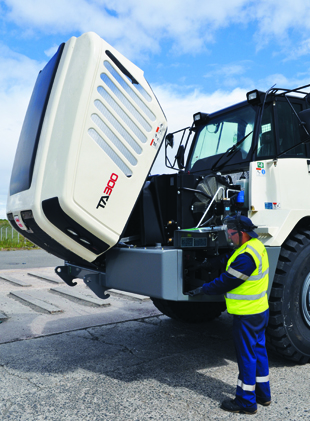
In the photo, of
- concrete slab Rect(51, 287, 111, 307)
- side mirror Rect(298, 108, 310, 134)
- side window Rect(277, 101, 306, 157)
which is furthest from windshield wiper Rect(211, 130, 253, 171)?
concrete slab Rect(51, 287, 111, 307)

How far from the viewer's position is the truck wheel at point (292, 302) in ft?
12.5

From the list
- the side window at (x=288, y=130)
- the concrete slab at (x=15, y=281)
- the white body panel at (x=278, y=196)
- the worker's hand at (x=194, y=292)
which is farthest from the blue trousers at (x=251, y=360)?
the concrete slab at (x=15, y=281)

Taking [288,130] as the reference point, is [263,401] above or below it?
below

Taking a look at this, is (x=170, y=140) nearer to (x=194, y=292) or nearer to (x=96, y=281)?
(x=96, y=281)

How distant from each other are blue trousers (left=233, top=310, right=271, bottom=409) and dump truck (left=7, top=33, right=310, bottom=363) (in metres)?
0.54

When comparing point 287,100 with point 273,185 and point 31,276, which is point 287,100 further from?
point 31,276

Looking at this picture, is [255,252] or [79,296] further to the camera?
[79,296]

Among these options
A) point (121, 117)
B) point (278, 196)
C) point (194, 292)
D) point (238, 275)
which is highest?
point (121, 117)

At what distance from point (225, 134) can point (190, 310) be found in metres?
2.44

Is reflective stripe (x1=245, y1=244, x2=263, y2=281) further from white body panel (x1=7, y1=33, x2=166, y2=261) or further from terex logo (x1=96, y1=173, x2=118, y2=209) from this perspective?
terex logo (x1=96, y1=173, x2=118, y2=209)

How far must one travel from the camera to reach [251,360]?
313cm

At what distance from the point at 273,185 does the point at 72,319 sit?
356cm

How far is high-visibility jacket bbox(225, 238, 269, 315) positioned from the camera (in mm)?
3207

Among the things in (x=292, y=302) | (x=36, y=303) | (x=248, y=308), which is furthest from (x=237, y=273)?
(x=36, y=303)
